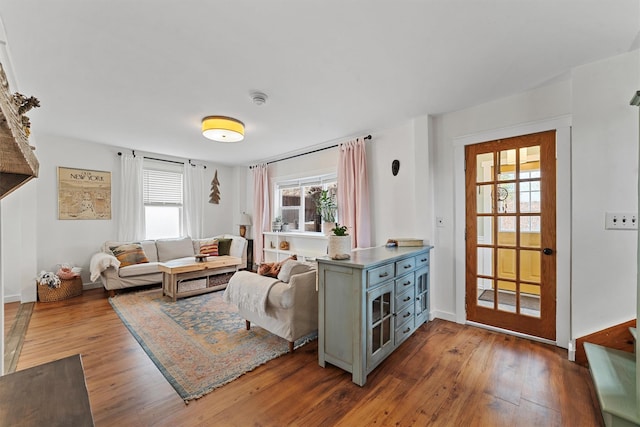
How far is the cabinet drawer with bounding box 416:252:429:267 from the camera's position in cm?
278

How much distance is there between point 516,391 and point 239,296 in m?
2.36

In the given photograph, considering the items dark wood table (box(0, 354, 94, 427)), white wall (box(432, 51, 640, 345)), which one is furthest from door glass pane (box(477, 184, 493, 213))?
dark wood table (box(0, 354, 94, 427))

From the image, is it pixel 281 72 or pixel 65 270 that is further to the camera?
pixel 65 270

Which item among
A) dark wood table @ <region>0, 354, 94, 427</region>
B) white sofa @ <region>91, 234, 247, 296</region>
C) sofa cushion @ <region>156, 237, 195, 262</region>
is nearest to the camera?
dark wood table @ <region>0, 354, 94, 427</region>

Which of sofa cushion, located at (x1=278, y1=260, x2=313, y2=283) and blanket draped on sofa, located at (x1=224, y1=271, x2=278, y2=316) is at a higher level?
sofa cushion, located at (x1=278, y1=260, x2=313, y2=283)

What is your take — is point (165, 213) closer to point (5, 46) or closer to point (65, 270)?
point (65, 270)

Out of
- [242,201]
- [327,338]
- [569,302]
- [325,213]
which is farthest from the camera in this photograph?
[242,201]

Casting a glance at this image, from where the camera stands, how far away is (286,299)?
2.29 meters

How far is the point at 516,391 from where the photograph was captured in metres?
1.89

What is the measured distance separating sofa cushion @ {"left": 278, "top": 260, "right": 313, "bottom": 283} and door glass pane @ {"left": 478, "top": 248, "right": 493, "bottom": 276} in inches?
75.0

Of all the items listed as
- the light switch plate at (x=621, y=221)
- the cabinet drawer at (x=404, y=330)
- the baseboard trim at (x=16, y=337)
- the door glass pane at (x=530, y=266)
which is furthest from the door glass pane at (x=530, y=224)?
the baseboard trim at (x=16, y=337)

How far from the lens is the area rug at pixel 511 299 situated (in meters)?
2.62

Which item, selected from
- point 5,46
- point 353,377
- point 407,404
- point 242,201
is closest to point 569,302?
point 407,404

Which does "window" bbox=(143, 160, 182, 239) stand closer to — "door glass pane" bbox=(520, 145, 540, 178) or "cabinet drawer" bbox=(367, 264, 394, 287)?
"cabinet drawer" bbox=(367, 264, 394, 287)
